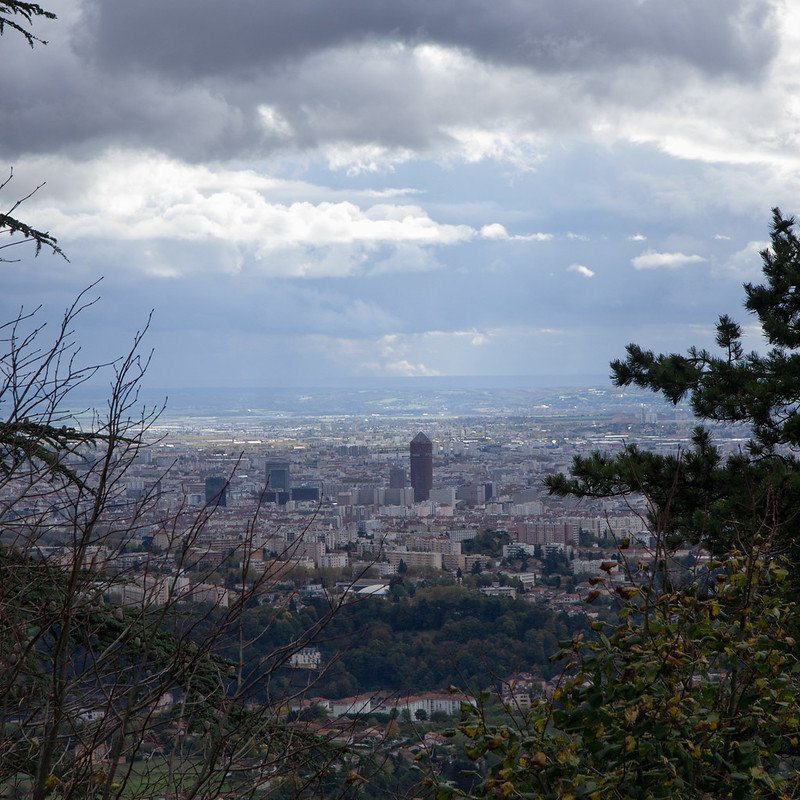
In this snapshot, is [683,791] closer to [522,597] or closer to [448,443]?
[522,597]

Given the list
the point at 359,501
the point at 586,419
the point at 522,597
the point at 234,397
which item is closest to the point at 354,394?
the point at 234,397

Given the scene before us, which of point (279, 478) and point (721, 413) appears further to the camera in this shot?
point (279, 478)

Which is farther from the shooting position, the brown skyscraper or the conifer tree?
the brown skyscraper

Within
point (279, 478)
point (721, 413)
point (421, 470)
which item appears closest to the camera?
point (721, 413)

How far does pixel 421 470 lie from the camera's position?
38781 millimetres

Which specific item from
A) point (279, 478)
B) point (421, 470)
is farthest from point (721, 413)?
point (421, 470)

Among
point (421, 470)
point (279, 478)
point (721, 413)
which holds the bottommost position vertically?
point (421, 470)

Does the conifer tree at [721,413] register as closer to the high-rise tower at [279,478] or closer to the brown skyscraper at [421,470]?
the high-rise tower at [279,478]

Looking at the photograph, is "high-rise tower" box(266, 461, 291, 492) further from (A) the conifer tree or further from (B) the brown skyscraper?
(A) the conifer tree

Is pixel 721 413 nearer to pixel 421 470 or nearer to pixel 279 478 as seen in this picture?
pixel 279 478

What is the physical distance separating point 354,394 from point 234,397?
619 inches

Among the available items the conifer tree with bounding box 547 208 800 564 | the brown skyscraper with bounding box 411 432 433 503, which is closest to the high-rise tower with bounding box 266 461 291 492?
the brown skyscraper with bounding box 411 432 433 503

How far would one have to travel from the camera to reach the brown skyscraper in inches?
1513

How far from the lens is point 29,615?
3773 mm
